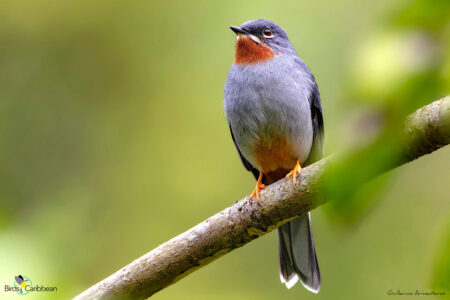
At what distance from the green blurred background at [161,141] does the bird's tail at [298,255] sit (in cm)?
142

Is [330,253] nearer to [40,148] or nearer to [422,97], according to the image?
[40,148]

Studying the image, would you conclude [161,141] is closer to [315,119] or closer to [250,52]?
[250,52]

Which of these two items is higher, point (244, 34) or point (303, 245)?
point (244, 34)

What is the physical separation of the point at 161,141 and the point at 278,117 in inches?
170

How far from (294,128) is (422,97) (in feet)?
12.5

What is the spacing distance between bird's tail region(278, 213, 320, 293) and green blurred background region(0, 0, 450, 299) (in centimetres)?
142

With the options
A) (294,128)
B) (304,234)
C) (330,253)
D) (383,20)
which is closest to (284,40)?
(294,128)

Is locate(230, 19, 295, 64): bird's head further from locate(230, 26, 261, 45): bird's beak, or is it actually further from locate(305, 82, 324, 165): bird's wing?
locate(305, 82, 324, 165): bird's wing

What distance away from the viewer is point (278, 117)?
4.52 meters

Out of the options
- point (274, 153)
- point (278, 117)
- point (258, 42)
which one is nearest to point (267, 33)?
point (258, 42)

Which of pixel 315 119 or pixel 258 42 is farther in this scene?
pixel 258 42

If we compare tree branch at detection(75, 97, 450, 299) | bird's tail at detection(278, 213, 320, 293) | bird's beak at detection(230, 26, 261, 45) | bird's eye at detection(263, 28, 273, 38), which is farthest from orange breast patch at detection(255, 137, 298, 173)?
bird's eye at detection(263, 28, 273, 38)

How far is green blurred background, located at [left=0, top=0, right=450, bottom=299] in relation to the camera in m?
6.84

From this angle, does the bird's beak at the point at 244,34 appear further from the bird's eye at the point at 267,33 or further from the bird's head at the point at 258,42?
the bird's eye at the point at 267,33
